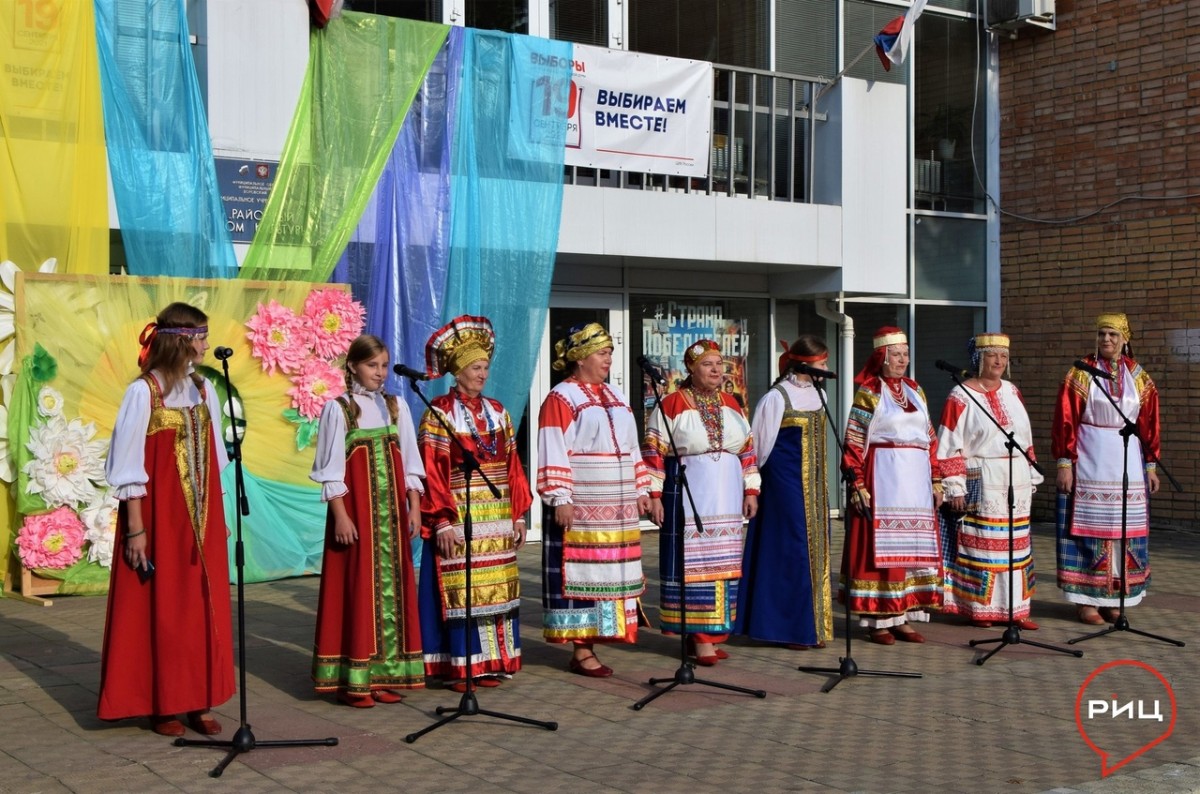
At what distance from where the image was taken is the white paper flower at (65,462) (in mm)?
9680

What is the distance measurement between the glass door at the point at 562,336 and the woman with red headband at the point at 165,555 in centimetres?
654

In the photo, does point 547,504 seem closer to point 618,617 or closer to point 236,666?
point 618,617

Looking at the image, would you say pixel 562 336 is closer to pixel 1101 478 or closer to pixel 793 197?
pixel 793 197

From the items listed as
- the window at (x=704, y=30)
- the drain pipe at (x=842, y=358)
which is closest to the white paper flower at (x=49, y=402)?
the window at (x=704, y=30)

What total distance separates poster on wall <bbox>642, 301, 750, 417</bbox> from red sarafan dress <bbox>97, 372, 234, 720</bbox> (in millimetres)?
7807

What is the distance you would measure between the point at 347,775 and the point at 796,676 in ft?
9.38

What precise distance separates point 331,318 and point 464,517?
4.04 metres

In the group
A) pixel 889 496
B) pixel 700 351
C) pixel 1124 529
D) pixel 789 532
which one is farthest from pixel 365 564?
pixel 1124 529

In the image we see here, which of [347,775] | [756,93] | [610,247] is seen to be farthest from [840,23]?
[347,775]

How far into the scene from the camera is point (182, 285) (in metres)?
9.98

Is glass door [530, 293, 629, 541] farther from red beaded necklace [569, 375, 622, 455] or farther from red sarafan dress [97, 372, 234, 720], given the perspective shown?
red sarafan dress [97, 372, 234, 720]

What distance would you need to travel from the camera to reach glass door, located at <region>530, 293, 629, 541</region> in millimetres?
13008

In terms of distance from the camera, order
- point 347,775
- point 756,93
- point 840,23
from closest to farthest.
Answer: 1. point 347,775
2. point 756,93
3. point 840,23

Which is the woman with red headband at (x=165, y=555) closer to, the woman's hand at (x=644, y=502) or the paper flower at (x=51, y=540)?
the woman's hand at (x=644, y=502)
